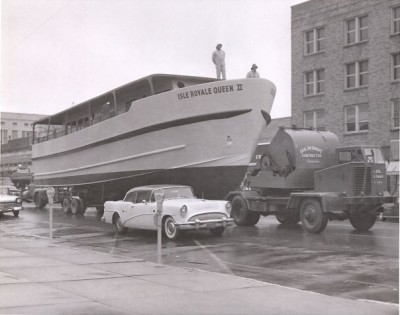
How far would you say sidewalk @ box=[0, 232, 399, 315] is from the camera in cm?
612

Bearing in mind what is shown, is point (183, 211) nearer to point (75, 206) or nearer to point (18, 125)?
point (75, 206)

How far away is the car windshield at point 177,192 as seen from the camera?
14.9 m

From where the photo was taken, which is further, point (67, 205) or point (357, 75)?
point (357, 75)

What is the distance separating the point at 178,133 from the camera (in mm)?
19469

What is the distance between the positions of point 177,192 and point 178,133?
15.8 feet

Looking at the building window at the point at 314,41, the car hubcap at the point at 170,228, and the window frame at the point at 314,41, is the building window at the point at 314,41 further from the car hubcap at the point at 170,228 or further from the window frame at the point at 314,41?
the car hubcap at the point at 170,228

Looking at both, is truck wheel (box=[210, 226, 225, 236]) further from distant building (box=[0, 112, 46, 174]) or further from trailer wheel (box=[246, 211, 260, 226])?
distant building (box=[0, 112, 46, 174])

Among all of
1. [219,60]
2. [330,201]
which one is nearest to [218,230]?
[330,201]

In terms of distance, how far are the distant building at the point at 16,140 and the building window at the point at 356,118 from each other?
20.0 m

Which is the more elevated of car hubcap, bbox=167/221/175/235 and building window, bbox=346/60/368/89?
building window, bbox=346/60/368/89

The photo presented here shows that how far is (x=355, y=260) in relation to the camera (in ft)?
33.8

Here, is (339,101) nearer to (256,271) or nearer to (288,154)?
(288,154)

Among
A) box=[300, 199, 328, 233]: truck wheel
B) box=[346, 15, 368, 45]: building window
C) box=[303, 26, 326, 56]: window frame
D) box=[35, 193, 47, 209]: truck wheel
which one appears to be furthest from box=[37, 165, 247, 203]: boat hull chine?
box=[303, 26, 326, 56]: window frame

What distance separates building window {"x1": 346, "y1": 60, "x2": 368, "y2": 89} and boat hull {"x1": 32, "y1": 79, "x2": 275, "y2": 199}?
1796cm
